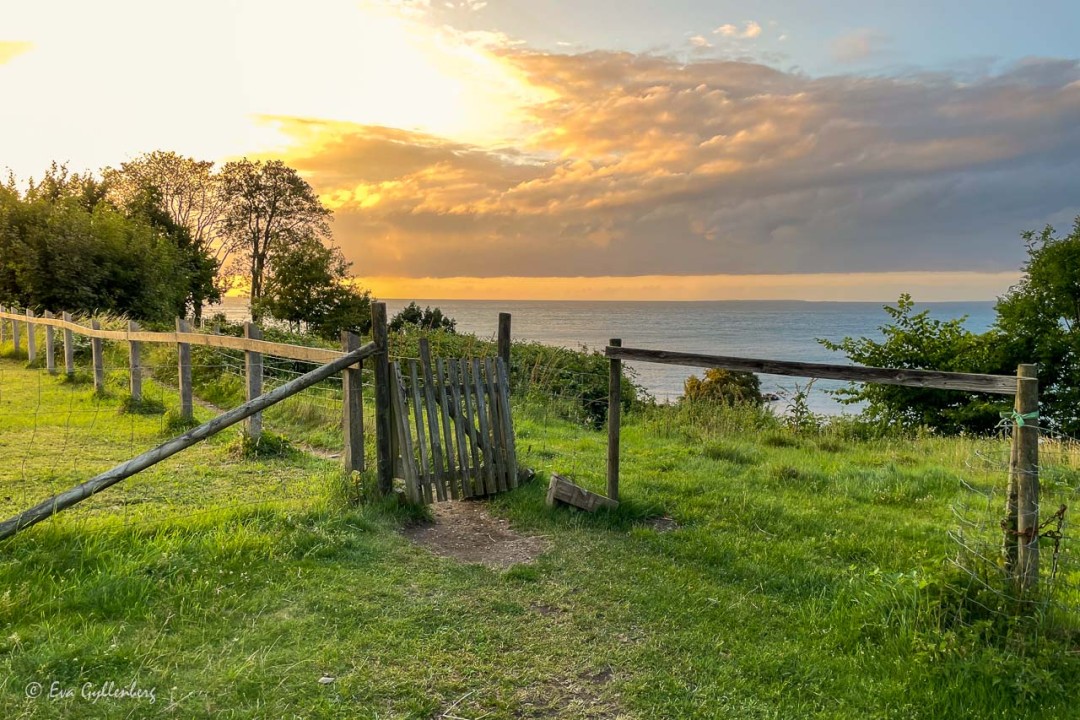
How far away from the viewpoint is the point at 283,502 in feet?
20.0

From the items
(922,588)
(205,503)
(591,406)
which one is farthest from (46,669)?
(591,406)

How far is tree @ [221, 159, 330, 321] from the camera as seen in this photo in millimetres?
47469

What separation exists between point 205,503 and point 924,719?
611 cm

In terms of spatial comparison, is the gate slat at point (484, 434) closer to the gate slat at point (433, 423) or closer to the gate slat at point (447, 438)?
the gate slat at point (447, 438)

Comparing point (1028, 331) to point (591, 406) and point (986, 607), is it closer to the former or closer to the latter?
point (591, 406)

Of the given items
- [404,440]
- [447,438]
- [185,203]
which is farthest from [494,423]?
[185,203]

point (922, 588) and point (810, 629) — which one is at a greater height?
point (922, 588)

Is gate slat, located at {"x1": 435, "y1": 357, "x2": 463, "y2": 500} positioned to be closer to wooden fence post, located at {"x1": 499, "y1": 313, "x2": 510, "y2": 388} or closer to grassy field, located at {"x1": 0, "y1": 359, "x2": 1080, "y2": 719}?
grassy field, located at {"x1": 0, "y1": 359, "x2": 1080, "y2": 719}

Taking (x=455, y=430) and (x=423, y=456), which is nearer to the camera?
(x=423, y=456)

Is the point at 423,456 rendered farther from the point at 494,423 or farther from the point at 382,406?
the point at 494,423

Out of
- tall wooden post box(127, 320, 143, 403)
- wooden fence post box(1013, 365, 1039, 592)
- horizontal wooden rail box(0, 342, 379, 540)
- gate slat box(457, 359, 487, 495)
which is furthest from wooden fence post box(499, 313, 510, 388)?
tall wooden post box(127, 320, 143, 403)

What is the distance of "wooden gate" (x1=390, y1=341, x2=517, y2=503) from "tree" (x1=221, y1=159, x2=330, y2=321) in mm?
44073

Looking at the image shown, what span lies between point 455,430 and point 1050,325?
23.7 metres

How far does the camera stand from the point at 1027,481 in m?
3.86
